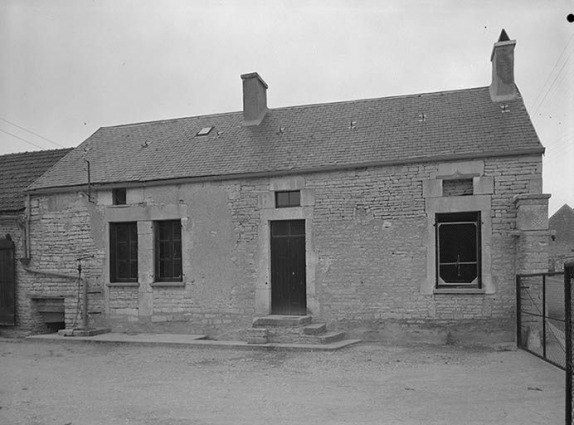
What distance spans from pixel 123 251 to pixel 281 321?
4807 millimetres

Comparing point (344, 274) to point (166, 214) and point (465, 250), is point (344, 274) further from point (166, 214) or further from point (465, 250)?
point (166, 214)

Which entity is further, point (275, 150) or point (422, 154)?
point (275, 150)

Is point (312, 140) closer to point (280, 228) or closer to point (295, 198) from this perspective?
point (295, 198)

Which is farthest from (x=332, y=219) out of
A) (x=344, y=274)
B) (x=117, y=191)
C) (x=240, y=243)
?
(x=117, y=191)

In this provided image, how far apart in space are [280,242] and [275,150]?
2.30 metres

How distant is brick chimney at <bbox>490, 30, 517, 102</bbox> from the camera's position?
1227 cm

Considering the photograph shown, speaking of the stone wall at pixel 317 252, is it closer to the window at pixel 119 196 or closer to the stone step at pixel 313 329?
the window at pixel 119 196

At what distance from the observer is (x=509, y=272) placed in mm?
10688

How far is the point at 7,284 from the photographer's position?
1432 cm

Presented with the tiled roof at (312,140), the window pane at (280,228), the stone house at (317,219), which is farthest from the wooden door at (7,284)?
the window pane at (280,228)

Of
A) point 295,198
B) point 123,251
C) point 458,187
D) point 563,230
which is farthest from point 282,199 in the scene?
point 563,230

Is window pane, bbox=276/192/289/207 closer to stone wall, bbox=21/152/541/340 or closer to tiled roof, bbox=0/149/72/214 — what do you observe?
stone wall, bbox=21/152/541/340

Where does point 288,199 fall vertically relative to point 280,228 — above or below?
above

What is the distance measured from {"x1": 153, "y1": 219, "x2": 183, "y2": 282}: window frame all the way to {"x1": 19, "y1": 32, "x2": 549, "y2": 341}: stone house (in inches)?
1.5
